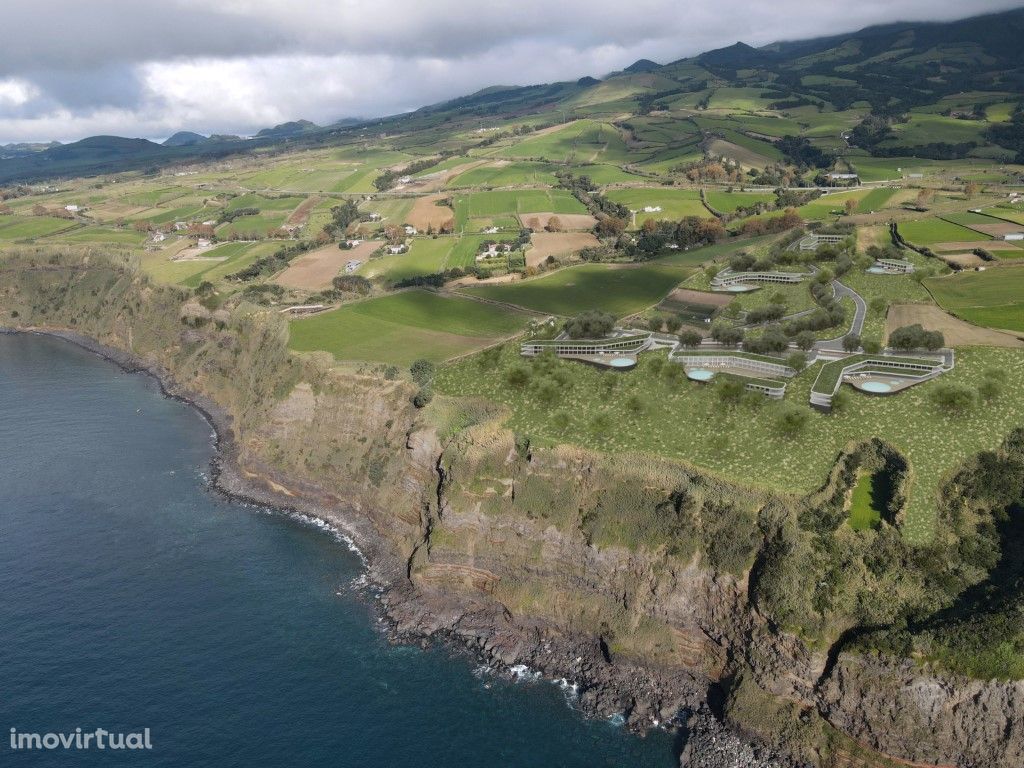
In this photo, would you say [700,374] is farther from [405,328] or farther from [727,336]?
[405,328]

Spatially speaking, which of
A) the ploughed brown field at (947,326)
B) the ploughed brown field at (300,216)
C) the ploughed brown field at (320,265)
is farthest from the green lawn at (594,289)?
the ploughed brown field at (300,216)

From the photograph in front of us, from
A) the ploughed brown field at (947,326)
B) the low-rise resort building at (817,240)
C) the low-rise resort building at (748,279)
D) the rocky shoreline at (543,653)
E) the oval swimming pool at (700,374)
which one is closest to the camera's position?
the rocky shoreline at (543,653)

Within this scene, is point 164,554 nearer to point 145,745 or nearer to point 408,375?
point 145,745

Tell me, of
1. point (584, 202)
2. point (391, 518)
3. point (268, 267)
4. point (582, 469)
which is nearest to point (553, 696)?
Answer: point (582, 469)

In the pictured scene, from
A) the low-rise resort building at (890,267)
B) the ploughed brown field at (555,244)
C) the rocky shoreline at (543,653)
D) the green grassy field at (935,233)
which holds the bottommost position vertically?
the rocky shoreline at (543,653)

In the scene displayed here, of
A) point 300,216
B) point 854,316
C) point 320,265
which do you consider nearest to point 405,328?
point 320,265

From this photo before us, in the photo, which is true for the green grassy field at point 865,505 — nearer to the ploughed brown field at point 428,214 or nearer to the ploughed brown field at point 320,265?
the ploughed brown field at point 320,265
